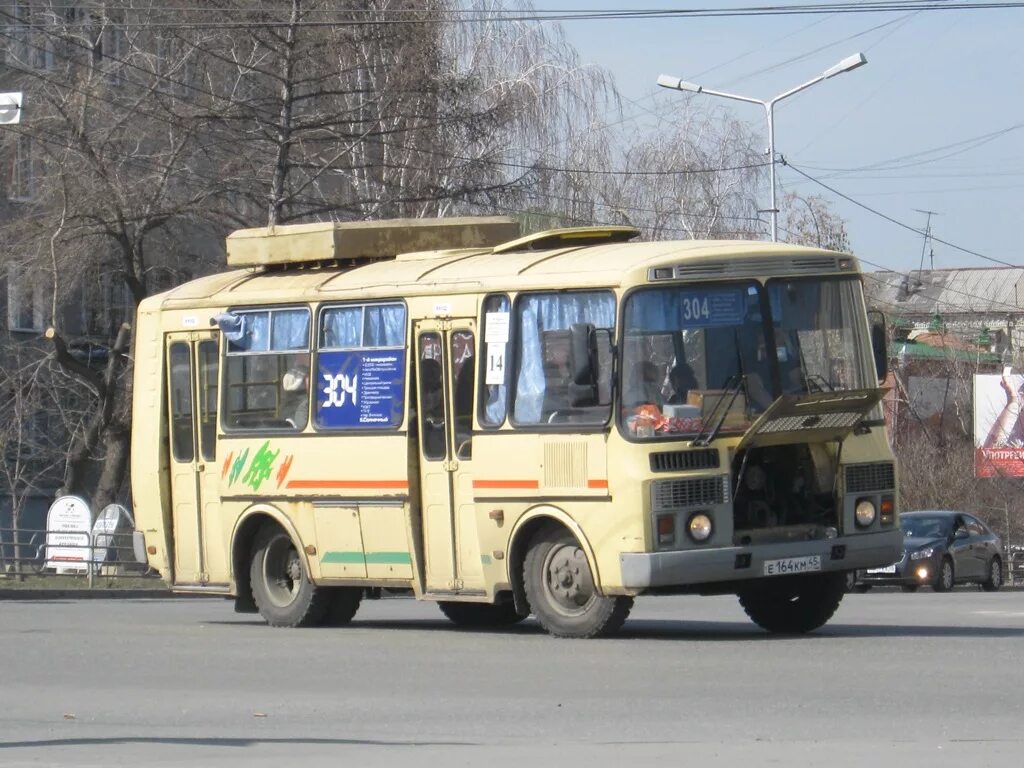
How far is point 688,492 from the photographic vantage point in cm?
1364

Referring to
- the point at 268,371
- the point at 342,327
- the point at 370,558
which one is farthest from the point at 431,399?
the point at 268,371

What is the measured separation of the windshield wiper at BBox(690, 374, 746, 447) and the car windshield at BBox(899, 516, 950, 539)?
57.7ft

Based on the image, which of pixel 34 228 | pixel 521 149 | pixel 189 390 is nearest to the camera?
pixel 189 390

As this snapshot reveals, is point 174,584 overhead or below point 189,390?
below

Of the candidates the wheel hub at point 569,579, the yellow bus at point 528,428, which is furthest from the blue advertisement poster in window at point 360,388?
the wheel hub at point 569,579

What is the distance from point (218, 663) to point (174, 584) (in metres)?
4.28

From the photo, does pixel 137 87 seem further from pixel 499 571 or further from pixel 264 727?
pixel 264 727

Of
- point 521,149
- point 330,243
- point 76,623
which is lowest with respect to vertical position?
point 76,623

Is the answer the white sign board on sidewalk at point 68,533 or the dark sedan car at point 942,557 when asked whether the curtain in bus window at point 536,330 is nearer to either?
the dark sedan car at point 942,557

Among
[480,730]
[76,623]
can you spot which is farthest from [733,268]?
[76,623]

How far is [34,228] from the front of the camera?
1262 inches

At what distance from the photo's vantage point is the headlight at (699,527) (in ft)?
44.7

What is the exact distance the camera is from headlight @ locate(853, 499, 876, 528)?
14547 mm

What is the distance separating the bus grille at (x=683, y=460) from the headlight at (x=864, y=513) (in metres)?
1.49
